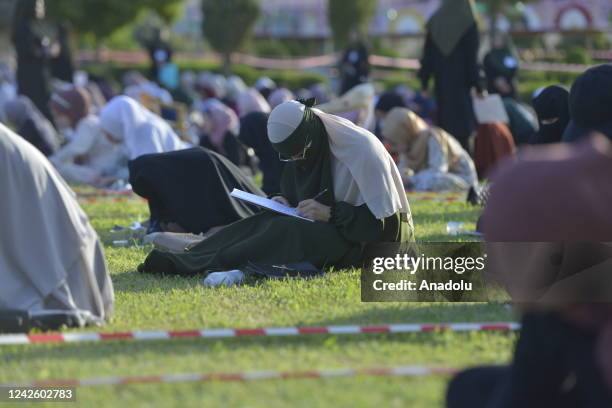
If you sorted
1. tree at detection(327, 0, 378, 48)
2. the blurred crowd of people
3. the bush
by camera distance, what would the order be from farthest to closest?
tree at detection(327, 0, 378, 48), the bush, the blurred crowd of people

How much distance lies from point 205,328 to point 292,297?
81 centimetres

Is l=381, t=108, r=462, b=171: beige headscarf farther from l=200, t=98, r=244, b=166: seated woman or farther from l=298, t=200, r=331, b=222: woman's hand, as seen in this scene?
l=298, t=200, r=331, b=222: woman's hand

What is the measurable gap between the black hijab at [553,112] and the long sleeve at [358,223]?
188 centimetres

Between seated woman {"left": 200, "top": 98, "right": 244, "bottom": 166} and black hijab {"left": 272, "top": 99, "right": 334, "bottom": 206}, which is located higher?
black hijab {"left": 272, "top": 99, "right": 334, "bottom": 206}

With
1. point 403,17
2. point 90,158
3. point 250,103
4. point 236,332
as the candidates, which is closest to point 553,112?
point 236,332

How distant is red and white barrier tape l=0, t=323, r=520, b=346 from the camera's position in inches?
190

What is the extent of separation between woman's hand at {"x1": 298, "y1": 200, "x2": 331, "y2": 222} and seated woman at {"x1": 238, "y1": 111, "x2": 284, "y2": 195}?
2.92 meters

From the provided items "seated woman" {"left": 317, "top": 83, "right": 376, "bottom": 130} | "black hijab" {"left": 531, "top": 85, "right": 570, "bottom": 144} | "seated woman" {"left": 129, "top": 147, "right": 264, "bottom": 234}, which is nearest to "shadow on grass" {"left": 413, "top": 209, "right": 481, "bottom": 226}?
"black hijab" {"left": 531, "top": 85, "right": 570, "bottom": 144}

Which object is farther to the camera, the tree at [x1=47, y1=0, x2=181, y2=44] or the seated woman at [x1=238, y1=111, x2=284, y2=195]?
the tree at [x1=47, y1=0, x2=181, y2=44]

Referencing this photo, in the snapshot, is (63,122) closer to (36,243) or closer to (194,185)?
(194,185)

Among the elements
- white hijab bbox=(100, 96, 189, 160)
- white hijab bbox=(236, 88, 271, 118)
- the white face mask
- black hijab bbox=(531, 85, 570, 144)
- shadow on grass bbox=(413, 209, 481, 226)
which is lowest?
the white face mask

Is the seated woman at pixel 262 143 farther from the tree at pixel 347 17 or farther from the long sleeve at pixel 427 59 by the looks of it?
the tree at pixel 347 17

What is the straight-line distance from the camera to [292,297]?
592 cm

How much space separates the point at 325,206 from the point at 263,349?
2.09 metres
